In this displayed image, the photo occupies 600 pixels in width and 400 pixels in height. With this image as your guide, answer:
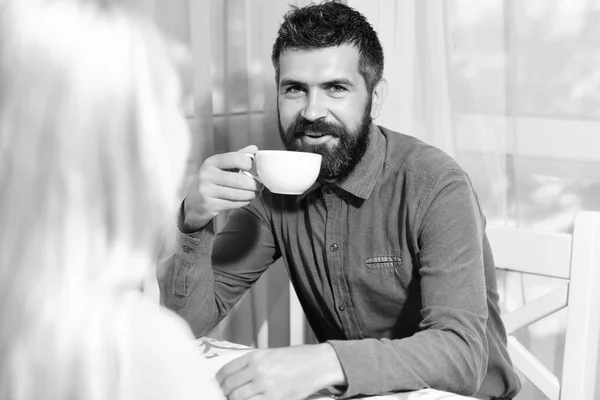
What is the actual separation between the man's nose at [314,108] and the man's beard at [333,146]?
0.01 m

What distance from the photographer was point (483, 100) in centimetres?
164

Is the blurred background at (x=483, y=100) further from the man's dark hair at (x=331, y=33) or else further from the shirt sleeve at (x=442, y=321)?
the shirt sleeve at (x=442, y=321)

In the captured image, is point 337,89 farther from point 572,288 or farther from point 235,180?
point 572,288

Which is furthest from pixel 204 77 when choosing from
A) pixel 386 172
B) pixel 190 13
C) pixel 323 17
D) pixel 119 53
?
pixel 119 53

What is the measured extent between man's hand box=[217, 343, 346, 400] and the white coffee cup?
282mm

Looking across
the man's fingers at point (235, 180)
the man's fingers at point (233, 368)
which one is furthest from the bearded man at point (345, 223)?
the man's fingers at point (233, 368)

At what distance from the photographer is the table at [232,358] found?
2.44 ft

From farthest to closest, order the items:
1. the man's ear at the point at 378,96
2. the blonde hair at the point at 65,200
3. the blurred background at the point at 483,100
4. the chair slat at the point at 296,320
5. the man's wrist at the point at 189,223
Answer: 1. the chair slat at the point at 296,320
2. the blurred background at the point at 483,100
3. the man's ear at the point at 378,96
4. the man's wrist at the point at 189,223
5. the blonde hair at the point at 65,200

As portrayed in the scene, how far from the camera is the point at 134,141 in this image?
337 millimetres

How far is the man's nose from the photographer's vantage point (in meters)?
1.21

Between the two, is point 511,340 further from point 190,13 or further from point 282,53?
point 190,13

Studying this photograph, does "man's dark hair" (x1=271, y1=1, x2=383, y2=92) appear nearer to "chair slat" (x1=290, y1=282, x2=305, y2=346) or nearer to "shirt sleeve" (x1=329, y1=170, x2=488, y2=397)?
"shirt sleeve" (x1=329, y1=170, x2=488, y2=397)

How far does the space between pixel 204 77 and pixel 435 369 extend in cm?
74

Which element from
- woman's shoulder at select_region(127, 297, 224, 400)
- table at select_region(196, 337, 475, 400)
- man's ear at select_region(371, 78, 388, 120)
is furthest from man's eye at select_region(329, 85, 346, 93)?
woman's shoulder at select_region(127, 297, 224, 400)
